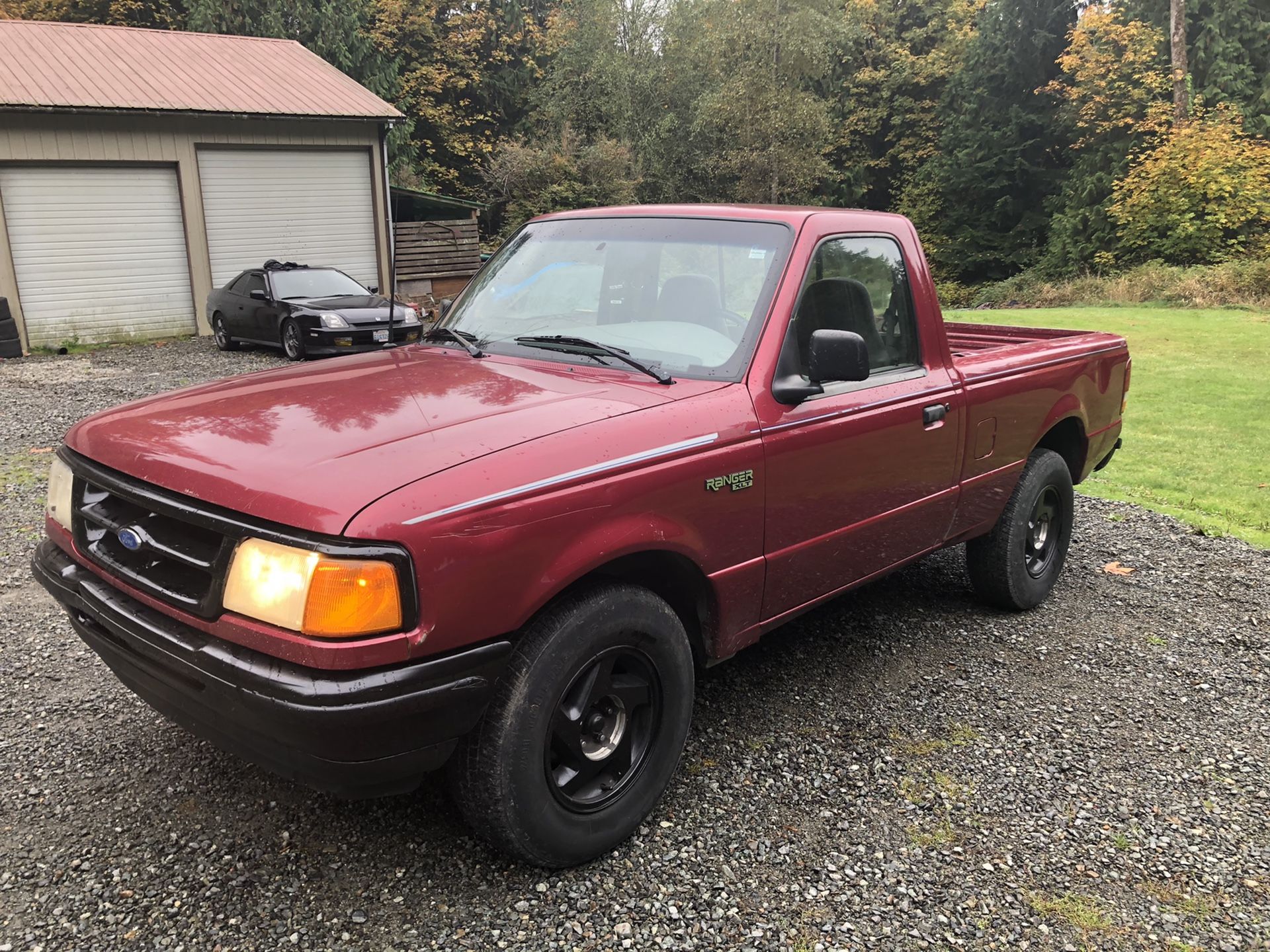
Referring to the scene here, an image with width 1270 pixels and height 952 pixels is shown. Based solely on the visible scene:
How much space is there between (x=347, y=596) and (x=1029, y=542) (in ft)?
12.5

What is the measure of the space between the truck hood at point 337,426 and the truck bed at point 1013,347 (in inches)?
70.1

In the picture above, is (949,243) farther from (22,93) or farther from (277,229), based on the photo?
(22,93)

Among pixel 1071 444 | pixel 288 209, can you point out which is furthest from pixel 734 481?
pixel 288 209

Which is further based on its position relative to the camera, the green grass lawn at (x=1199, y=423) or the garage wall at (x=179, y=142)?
the garage wall at (x=179, y=142)

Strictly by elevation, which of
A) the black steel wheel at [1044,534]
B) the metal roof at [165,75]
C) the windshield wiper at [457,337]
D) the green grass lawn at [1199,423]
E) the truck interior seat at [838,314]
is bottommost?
the green grass lawn at [1199,423]

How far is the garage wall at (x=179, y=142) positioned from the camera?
607 inches


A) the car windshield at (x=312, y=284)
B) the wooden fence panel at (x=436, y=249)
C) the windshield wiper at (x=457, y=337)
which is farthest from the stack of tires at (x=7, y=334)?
the windshield wiper at (x=457, y=337)

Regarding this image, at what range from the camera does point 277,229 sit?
722 inches

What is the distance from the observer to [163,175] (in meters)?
17.0

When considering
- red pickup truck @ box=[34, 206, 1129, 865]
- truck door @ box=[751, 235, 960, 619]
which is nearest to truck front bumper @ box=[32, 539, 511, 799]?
red pickup truck @ box=[34, 206, 1129, 865]

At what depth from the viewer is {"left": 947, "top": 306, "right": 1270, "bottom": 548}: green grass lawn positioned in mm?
7234

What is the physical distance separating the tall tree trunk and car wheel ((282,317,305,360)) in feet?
94.2

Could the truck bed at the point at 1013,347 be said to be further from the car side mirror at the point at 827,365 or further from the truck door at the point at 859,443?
the car side mirror at the point at 827,365

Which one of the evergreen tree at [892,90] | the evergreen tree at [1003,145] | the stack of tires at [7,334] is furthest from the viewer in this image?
the evergreen tree at [892,90]
